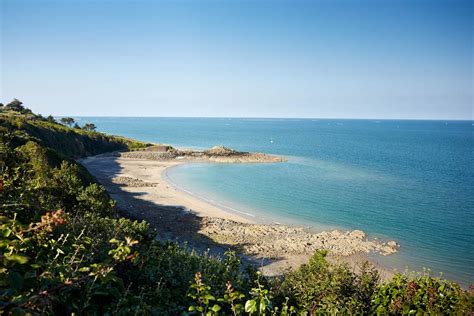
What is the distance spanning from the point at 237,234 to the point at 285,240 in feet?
13.5

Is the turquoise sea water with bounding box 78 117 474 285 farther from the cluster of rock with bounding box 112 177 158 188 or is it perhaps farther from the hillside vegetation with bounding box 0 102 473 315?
the hillside vegetation with bounding box 0 102 473 315

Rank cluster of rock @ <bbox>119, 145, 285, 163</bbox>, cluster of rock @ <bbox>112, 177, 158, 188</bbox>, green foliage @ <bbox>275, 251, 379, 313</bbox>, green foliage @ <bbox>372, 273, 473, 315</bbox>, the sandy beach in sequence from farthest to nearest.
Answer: cluster of rock @ <bbox>119, 145, 285, 163</bbox> → cluster of rock @ <bbox>112, 177, 158, 188</bbox> → the sandy beach → green foliage @ <bbox>275, 251, 379, 313</bbox> → green foliage @ <bbox>372, 273, 473, 315</bbox>

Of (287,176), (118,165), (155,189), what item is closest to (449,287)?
(155,189)

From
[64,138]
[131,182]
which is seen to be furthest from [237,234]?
[64,138]

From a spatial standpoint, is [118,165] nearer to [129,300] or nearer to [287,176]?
[287,176]

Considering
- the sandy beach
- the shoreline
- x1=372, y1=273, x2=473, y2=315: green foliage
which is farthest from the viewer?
the shoreline

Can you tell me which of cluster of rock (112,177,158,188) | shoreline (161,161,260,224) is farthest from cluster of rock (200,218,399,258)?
cluster of rock (112,177,158,188)

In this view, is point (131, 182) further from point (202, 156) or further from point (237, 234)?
point (202, 156)

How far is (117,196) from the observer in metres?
36.8

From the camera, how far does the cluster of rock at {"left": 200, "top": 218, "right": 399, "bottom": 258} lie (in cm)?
2539

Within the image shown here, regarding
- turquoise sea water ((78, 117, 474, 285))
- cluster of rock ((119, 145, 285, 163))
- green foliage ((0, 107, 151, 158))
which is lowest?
turquoise sea water ((78, 117, 474, 285))

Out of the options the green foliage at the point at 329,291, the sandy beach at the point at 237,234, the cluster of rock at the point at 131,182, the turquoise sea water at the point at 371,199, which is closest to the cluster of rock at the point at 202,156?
the turquoise sea water at the point at 371,199

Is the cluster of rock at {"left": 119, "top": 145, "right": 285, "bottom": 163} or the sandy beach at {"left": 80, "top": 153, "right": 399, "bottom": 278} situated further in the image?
the cluster of rock at {"left": 119, "top": 145, "right": 285, "bottom": 163}

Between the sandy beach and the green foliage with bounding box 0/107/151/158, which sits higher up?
the green foliage with bounding box 0/107/151/158
